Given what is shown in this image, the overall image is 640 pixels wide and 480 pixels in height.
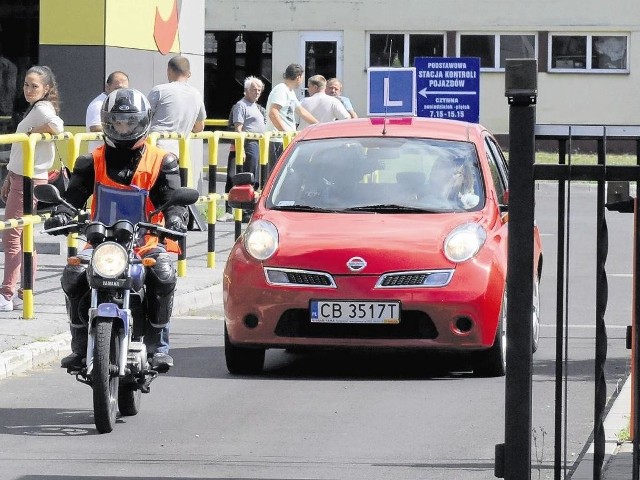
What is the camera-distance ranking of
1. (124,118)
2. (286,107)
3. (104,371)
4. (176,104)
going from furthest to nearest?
(286,107) < (176,104) < (124,118) < (104,371)

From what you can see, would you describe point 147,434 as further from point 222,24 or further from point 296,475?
point 222,24

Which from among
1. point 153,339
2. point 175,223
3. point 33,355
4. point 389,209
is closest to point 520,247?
point 175,223

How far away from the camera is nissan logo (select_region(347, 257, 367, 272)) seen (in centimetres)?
955

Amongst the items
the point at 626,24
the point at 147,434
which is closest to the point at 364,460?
the point at 147,434

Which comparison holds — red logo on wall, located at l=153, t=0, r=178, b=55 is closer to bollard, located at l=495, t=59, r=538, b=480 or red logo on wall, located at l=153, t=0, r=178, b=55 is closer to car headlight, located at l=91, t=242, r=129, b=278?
car headlight, located at l=91, t=242, r=129, b=278

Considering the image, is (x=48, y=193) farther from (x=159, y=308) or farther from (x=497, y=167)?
(x=497, y=167)

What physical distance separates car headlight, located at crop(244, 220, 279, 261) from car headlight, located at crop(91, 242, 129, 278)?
203 centimetres

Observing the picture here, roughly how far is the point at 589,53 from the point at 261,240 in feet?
118

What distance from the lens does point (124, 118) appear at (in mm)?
8164

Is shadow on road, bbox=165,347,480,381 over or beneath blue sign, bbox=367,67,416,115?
beneath

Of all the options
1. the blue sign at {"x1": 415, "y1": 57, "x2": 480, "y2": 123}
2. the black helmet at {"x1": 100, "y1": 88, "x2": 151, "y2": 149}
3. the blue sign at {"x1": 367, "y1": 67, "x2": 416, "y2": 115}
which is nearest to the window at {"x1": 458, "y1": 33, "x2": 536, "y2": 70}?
the blue sign at {"x1": 415, "y1": 57, "x2": 480, "y2": 123}

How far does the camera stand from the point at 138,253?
826 centimetres

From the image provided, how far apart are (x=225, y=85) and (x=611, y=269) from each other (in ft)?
103

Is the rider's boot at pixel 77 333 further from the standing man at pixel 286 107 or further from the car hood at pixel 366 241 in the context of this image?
the standing man at pixel 286 107
